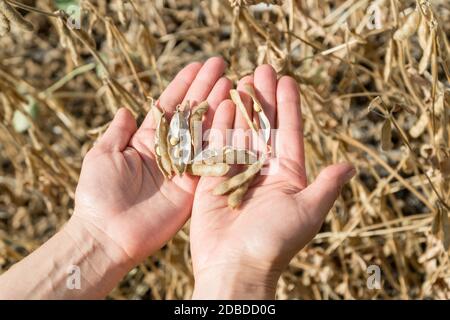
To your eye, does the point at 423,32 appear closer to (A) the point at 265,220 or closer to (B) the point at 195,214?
(A) the point at 265,220

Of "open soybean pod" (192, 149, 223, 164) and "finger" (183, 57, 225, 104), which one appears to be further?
"finger" (183, 57, 225, 104)

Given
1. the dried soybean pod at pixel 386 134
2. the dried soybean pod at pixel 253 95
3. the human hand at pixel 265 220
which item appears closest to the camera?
the human hand at pixel 265 220

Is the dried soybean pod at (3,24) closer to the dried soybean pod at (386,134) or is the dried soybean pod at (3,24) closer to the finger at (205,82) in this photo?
the finger at (205,82)

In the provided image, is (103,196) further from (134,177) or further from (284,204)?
(284,204)

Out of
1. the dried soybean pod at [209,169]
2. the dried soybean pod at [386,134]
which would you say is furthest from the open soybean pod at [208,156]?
the dried soybean pod at [386,134]

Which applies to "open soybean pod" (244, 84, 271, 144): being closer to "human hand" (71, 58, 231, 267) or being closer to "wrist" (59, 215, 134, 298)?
"human hand" (71, 58, 231, 267)

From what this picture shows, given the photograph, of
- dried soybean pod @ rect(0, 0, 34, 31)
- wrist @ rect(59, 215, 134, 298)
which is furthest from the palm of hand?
dried soybean pod @ rect(0, 0, 34, 31)
